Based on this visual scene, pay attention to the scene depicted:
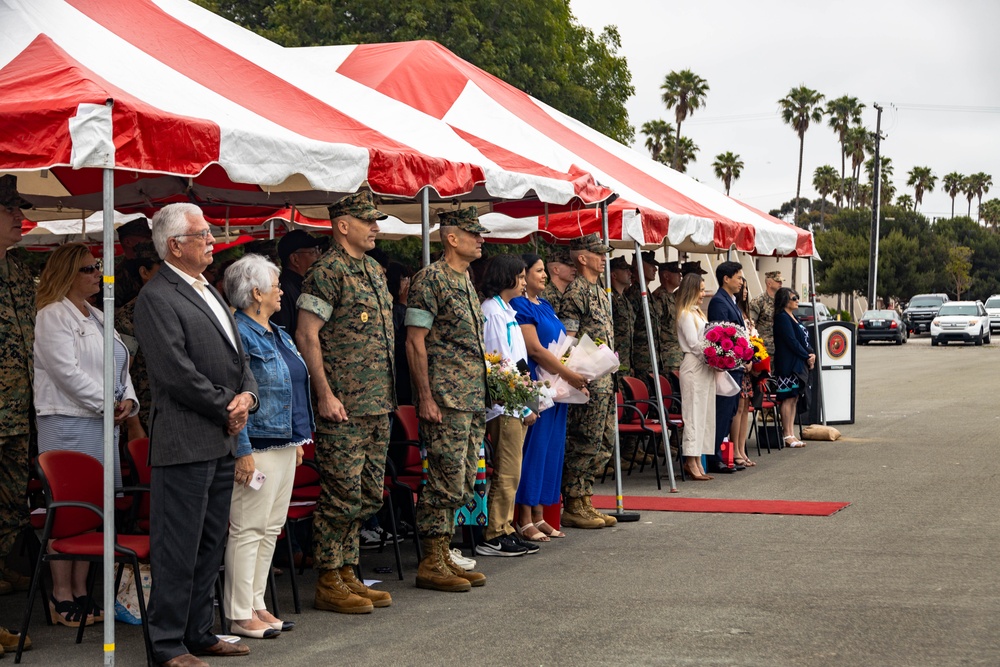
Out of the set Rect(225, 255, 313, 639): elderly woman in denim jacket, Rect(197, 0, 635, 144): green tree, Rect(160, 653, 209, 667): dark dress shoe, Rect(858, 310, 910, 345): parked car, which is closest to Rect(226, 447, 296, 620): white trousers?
Rect(225, 255, 313, 639): elderly woman in denim jacket

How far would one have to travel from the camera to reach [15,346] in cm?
625

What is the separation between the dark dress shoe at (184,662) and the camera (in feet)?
17.2

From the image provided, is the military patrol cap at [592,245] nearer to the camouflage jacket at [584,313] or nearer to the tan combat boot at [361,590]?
the camouflage jacket at [584,313]

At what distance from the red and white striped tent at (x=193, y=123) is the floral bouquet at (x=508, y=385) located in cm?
112

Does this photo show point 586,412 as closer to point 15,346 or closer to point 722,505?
point 722,505

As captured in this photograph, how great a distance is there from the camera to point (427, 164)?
7.28 m

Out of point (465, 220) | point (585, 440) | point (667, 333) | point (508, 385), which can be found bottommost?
point (585, 440)

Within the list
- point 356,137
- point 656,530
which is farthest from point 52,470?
point 656,530

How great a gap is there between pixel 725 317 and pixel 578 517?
3.62 m

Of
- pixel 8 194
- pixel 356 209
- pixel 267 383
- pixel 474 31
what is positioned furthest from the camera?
pixel 474 31

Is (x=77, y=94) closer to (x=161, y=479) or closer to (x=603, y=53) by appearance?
(x=161, y=479)

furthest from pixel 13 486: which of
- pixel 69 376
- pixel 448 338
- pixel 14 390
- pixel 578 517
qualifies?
pixel 578 517

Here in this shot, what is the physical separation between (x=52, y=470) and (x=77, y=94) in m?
1.82

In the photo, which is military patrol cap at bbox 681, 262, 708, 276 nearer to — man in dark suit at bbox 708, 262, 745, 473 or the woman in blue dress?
man in dark suit at bbox 708, 262, 745, 473
